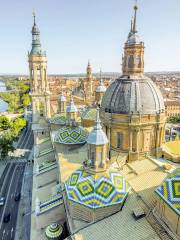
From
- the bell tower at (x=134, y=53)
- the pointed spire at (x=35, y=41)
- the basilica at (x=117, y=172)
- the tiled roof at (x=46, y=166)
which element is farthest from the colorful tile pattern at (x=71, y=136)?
the pointed spire at (x=35, y=41)

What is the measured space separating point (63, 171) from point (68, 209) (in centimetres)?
508

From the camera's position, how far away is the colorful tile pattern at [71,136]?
94.5 feet

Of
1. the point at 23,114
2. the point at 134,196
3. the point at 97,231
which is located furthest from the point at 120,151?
the point at 23,114

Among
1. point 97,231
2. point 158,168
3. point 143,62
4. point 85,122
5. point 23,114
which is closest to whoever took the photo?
point 97,231

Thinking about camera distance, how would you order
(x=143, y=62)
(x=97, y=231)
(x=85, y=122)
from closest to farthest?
1. (x=97, y=231)
2. (x=143, y=62)
3. (x=85, y=122)

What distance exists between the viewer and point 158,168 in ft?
67.5

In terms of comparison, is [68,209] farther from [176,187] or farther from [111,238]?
[176,187]

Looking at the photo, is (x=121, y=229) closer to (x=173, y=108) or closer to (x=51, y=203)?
(x=51, y=203)

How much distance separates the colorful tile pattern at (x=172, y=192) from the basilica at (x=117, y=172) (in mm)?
63

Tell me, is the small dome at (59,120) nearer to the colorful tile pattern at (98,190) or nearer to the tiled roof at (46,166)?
the tiled roof at (46,166)

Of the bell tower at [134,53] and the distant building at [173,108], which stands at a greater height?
the bell tower at [134,53]

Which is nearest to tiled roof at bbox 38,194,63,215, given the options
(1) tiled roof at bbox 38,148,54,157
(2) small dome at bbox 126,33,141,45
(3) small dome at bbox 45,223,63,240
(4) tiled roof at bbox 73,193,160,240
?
(3) small dome at bbox 45,223,63,240

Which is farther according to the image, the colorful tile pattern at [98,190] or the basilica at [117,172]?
the colorful tile pattern at [98,190]

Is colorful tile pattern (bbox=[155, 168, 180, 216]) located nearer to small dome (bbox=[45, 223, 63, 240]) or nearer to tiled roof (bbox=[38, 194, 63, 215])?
small dome (bbox=[45, 223, 63, 240])
